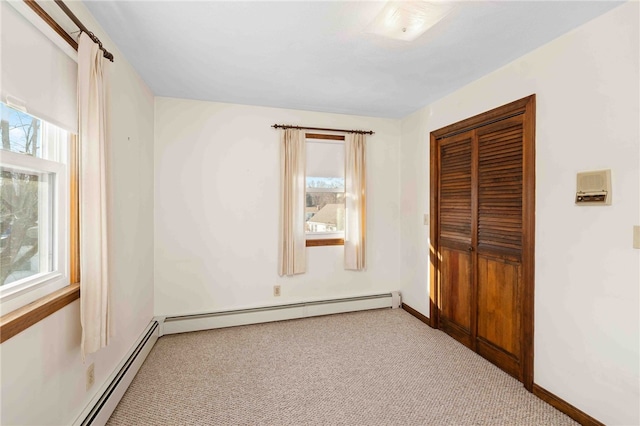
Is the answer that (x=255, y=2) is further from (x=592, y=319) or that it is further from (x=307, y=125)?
(x=592, y=319)

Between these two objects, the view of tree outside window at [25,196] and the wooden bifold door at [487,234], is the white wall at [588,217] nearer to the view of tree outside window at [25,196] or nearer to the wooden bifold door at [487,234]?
the wooden bifold door at [487,234]

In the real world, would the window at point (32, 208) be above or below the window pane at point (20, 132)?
below

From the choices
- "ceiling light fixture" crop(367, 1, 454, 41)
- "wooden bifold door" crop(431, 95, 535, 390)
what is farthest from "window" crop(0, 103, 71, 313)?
"wooden bifold door" crop(431, 95, 535, 390)

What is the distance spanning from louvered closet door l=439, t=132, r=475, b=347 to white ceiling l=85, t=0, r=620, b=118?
2.20 ft

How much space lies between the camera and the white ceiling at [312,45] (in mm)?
1671

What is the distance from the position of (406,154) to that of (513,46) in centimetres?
175

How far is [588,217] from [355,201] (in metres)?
2.19

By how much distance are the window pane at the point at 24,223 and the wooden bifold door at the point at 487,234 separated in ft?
10.2

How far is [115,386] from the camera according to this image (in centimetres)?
195

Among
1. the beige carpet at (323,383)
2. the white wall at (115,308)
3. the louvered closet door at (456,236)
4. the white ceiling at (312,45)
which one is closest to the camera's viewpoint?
the white wall at (115,308)

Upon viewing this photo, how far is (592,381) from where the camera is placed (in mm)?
1777

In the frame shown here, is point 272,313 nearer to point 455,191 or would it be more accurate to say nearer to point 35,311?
point 35,311

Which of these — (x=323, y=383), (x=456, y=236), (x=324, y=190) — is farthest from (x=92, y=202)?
(x=456, y=236)

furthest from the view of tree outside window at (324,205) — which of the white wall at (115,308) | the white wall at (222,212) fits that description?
the white wall at (115,308)
